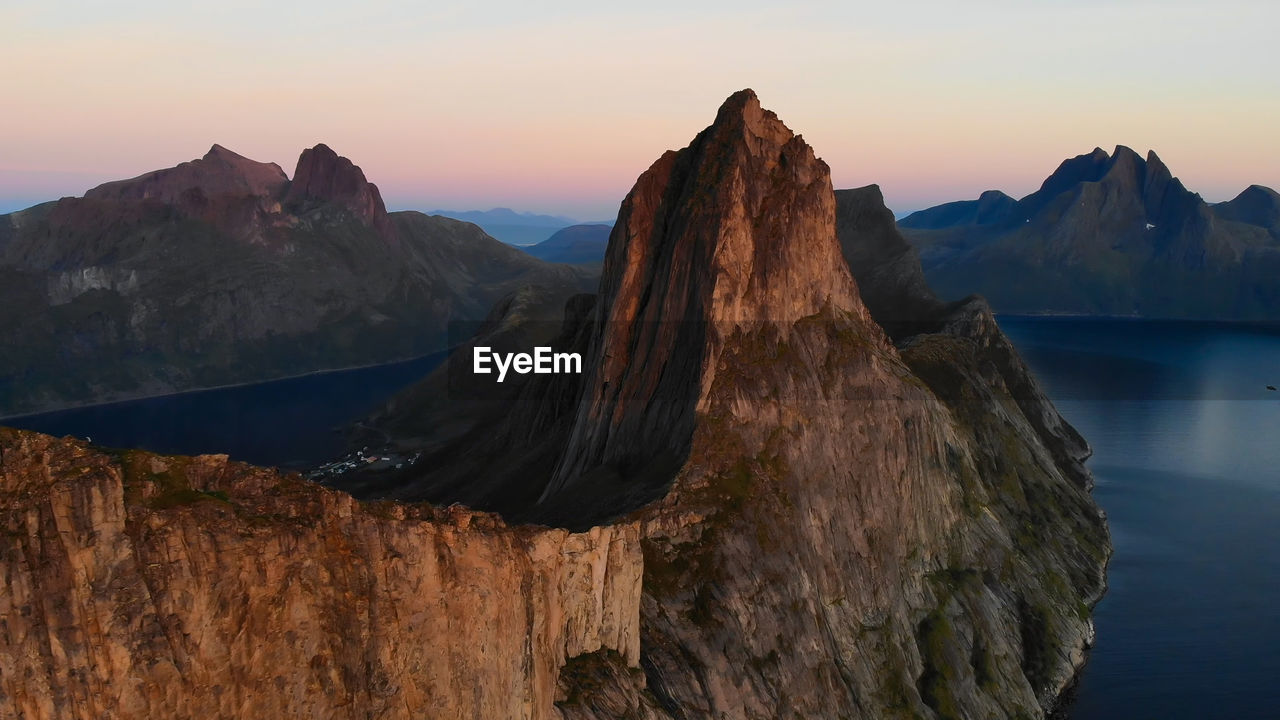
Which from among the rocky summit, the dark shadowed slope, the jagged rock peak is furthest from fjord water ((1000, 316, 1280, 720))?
the jagged rock peak

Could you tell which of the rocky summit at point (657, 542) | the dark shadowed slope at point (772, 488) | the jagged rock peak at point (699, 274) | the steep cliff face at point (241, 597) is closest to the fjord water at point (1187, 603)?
the rocky summit at point (657, 542)

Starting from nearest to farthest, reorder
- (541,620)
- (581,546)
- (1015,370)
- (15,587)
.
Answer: (15,587), (541,620), (581,546), (1015,370)

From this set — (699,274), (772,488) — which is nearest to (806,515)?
(772,488)

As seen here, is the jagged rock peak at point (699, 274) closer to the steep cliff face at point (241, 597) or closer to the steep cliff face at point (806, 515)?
the steep cliff face at point (806, 515)

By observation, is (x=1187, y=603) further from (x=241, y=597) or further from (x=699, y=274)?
(x=241, y=597)

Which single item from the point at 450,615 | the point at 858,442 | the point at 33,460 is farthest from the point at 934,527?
the point at 33,460

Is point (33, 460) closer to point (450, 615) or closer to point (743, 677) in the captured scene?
point (450, 615)
